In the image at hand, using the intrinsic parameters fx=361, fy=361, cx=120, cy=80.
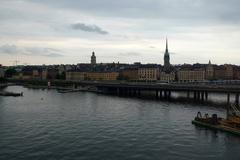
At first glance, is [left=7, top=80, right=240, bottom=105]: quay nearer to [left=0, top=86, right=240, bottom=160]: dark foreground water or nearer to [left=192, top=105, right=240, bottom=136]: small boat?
[left=0, top=86, right=240, bottom=160]: dark foreground water

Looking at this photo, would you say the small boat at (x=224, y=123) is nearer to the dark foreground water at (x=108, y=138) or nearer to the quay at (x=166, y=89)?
the dark foreground water at (x=108, y=138)

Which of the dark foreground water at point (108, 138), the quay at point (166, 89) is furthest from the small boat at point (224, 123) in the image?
the quay at point (166, 89)

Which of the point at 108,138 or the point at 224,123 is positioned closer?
the point at 108,138

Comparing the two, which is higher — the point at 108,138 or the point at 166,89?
the point at 166,89

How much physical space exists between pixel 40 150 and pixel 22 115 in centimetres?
3417

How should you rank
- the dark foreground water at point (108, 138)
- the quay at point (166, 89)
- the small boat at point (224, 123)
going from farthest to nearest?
the quay at point (166, 89) < the small boat at point (224, 123) < the dark foreground water at point (108, 138)

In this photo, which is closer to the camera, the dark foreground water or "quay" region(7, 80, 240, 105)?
the dark foreground water

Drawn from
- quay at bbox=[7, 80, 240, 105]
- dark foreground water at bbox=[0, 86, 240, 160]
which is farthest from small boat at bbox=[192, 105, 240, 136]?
quay at bbox=[7, 80, 240, 105]

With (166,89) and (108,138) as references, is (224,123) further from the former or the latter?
(166,89)

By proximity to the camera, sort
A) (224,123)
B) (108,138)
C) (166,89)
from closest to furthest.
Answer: (108,138), (224,123), (166,89)

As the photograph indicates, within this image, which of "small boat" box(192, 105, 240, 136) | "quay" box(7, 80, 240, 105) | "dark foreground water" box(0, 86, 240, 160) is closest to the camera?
"dark foreground water" box(0, 86, 240, 160)

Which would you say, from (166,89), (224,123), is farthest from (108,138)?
(166,89)

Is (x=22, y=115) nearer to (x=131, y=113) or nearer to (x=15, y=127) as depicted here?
(x=15, y=127)

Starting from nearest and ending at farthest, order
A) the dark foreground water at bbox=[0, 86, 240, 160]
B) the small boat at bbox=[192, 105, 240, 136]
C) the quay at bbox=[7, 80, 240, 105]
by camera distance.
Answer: the dark foreground water at bbox=[0, 86, 240, 160] < the small boat at bbox=[192, 105, 240, 136] < the quay at bbox=[7, 80, 240, 105]
